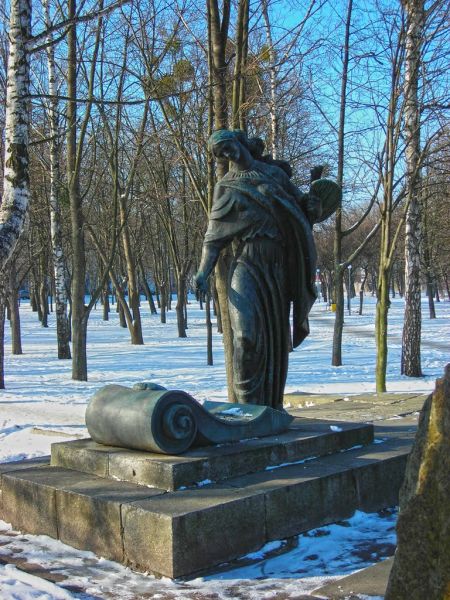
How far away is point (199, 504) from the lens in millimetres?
4117

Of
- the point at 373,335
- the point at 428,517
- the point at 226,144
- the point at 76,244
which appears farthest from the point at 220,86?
the point at 373,335

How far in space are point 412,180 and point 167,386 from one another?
6194 millimetres

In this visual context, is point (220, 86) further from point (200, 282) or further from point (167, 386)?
point (167, 386)

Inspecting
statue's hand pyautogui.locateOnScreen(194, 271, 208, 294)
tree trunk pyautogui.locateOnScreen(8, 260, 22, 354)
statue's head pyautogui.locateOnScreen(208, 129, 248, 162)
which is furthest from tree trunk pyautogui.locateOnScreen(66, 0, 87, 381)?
statue's hand pyautogui.locateOnScreen(194, 271, 208, 294)

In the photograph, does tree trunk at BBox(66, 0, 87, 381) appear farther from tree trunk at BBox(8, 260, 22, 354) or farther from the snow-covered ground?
tree trunk at BBox(8, 260, 22, 354)

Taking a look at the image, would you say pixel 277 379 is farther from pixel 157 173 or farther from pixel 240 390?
pixel 157 173

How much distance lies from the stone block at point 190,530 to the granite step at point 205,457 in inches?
8.1

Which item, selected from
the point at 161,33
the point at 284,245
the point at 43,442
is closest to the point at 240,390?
the point at 284,245

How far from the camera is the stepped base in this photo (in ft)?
13.1

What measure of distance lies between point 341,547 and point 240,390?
1876 mm

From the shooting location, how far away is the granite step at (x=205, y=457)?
178 inches

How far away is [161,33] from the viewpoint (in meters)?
15.5

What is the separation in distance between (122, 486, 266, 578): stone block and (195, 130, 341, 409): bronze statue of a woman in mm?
1813

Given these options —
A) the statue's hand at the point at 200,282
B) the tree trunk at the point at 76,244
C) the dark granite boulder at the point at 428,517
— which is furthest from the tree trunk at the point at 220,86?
the dark granite boulder at the point at 428,517
